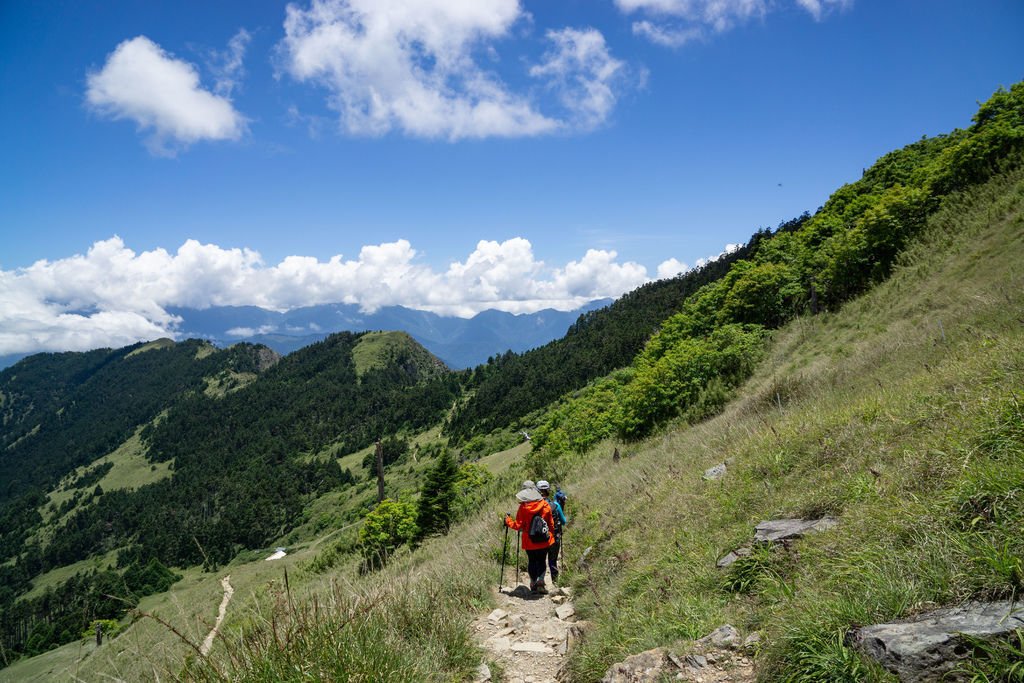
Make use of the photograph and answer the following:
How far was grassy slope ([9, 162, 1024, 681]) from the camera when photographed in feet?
11.9

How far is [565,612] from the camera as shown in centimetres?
710

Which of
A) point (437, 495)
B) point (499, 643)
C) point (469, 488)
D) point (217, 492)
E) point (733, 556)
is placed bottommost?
point (217, 492)

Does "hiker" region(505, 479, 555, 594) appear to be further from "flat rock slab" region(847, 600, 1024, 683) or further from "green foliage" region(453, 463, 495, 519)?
"green foliage" region(453, 463, 495, 519)

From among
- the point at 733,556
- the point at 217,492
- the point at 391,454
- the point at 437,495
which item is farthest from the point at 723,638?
the point at 217,492

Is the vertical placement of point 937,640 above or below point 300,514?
above

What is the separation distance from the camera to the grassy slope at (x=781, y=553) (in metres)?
3.62

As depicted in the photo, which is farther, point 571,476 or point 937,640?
point 571,476

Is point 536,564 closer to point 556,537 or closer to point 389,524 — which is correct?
point 556,537

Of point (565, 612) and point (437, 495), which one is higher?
point (565, 612)

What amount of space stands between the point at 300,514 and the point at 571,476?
431 ft

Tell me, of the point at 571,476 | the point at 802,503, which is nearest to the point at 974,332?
the point at 802,503

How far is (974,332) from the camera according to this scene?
9.58 meters

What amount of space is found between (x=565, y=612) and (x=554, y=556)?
1.84m

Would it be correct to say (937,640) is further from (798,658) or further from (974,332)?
(974,332)
